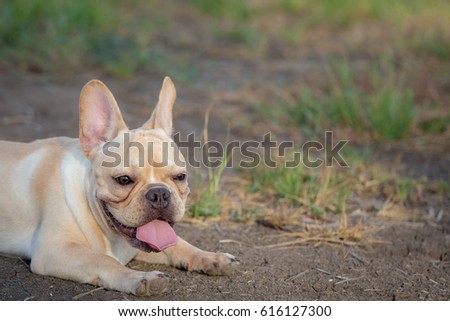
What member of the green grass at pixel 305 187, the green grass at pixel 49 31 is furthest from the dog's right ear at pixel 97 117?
the green grass at pixel 49 31

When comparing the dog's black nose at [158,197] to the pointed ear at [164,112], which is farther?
the pointed ear at [164,112]

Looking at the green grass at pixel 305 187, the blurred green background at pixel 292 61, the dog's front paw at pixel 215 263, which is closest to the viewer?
the dog's front paw at pixel 215 263

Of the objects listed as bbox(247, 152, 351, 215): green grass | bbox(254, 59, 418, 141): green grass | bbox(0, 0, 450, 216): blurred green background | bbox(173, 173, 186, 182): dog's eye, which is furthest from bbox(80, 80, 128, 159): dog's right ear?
bbox(254, 59, 418, 141): green grass

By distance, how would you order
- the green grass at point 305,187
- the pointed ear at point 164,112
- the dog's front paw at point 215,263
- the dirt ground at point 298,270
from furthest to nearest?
the green grass at point 305,187 → the pointed ear at point 164,112 → the dog's front paw at point 215,263 → the dirt ground at point 298,270

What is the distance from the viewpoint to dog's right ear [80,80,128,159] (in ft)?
13.5

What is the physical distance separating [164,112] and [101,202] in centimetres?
69

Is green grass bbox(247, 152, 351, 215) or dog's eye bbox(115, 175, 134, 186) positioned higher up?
dog's eye bbox(115, 175, 134, 186)

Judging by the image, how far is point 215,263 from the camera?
4098mm

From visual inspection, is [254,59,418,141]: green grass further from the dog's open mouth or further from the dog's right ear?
the dog's open mouth

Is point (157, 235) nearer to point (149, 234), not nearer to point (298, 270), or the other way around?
point (149, 234)

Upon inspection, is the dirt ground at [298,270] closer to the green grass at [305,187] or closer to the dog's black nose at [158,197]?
the green grass at [305,187]

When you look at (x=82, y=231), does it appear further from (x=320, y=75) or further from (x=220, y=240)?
(x=320, y=75)

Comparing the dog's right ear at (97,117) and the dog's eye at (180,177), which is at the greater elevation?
the dog's right ear at (97,117)

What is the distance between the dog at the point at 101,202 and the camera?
12.5ft
